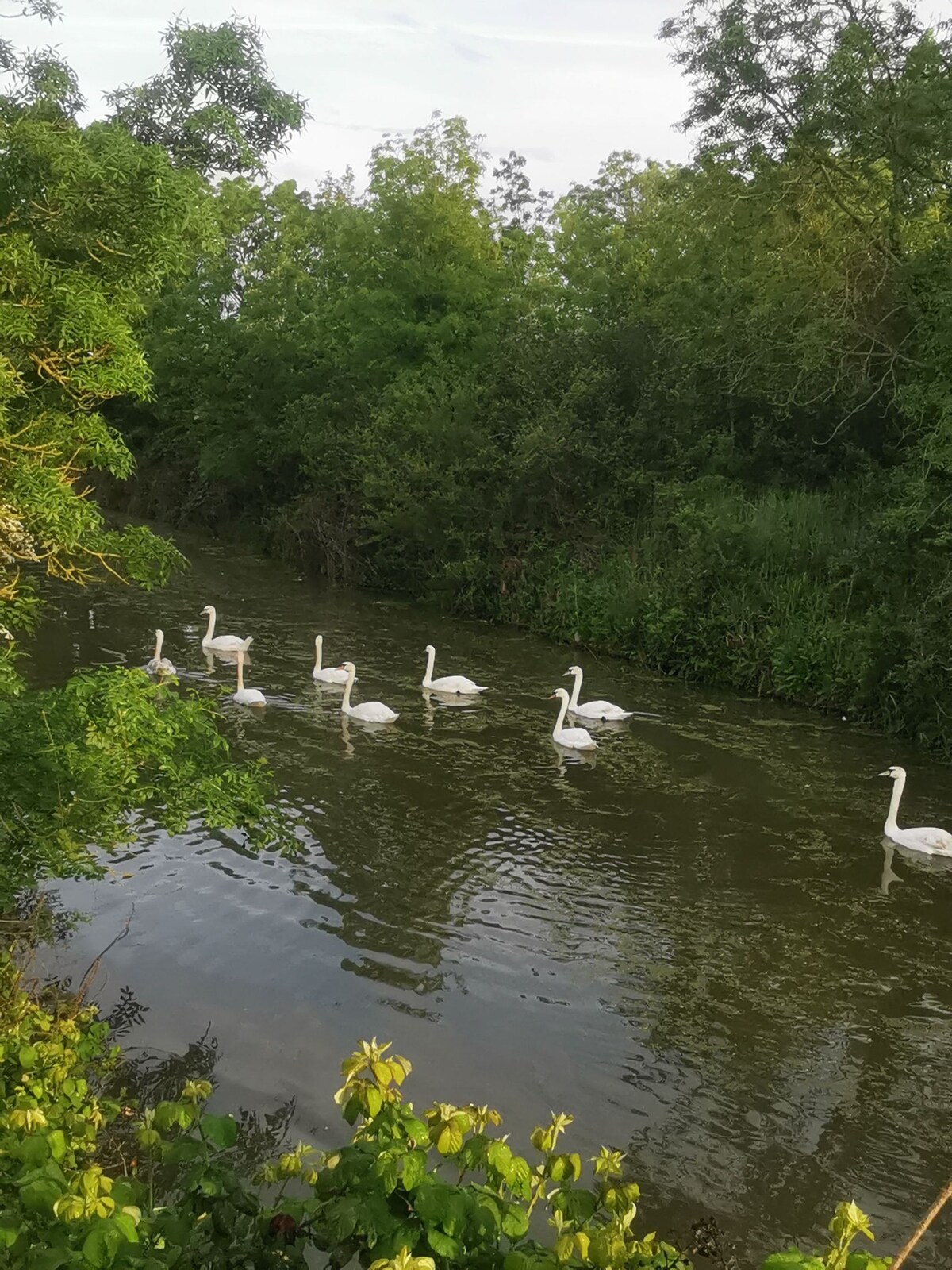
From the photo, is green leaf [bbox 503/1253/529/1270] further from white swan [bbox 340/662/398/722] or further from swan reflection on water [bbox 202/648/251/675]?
swan reflection on water [bbox 202/648/251/675]

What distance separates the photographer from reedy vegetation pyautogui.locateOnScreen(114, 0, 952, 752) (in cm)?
1825

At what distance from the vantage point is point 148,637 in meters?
21.0

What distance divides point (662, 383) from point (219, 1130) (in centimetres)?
2239

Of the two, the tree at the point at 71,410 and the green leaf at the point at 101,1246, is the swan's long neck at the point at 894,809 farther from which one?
the green leaf at the point at 101,1246

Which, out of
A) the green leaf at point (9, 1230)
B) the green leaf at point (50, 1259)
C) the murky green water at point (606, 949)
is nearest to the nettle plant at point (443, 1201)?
the green leaf at point (50, 1259)

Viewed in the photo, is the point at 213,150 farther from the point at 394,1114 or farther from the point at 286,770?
the point at 394,1114

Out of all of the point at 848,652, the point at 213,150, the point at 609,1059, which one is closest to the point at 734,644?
the point at 848,652

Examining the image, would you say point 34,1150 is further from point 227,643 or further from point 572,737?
point 227,643

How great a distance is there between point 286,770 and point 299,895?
3804 millimetres

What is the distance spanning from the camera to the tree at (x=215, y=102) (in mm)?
13461

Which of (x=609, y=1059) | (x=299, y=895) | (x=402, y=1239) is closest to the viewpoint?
(x=402, y=1239)

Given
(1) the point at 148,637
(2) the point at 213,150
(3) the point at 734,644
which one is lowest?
(1) the point at 148,637

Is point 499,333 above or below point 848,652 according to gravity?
above

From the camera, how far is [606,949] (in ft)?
30.9
